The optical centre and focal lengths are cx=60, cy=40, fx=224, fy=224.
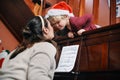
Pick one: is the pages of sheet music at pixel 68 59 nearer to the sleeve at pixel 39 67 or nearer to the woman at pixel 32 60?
the woman at pixel 32 60

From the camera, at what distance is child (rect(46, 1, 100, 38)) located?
180 cm

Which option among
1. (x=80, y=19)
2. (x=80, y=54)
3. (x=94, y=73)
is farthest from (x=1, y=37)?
(x=94, y=73)

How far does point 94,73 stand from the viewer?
1.37 metres

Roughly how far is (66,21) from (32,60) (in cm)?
95

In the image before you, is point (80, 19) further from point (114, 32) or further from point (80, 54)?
point (114, 32)

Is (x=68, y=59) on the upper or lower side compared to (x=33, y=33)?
lower

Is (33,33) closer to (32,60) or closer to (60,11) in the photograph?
(32,60)

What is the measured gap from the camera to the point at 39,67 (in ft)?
3.17

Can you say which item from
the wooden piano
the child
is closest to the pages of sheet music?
the wooden piano

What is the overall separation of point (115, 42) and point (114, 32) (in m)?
0.06

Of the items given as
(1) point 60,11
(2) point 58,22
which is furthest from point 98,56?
(1) point 60,11

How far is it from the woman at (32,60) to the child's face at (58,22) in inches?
26.1

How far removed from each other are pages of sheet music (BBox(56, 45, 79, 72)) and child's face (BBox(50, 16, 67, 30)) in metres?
0.29

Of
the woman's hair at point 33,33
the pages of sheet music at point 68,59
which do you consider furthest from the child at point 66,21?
→ the woman's hair at point 33,33
